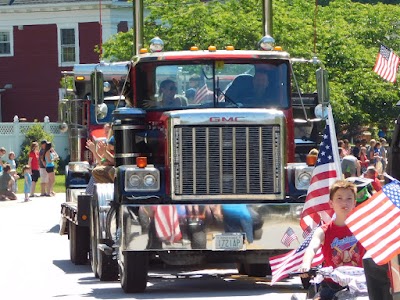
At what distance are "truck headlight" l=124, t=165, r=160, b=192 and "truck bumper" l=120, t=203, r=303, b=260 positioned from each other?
32 cm

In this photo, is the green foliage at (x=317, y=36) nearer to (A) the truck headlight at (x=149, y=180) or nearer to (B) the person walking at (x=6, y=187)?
(B) the person walking at (x=6, y=187)

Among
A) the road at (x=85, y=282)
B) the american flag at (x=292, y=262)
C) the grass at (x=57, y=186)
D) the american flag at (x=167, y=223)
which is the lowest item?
the grass at (x=57, y=186)

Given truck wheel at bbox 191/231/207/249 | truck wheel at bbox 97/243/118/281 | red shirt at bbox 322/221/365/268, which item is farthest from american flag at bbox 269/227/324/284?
truck wheel at bbox 97/243/118/281

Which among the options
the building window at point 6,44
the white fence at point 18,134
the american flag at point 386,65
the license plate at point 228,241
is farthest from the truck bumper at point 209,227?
the building window at point 6,44

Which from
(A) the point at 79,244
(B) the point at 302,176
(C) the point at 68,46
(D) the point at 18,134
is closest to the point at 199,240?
(B) the point at 302,176

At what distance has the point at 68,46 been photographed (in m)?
66.2

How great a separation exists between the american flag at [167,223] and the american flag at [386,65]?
13.0 m

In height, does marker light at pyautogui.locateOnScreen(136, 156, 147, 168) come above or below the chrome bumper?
above

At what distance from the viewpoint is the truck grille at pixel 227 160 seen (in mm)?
15234

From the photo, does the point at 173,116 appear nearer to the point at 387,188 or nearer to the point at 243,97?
the point at 243,97

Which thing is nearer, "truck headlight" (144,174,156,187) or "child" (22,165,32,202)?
"truck headlight" (144,174,156,187)

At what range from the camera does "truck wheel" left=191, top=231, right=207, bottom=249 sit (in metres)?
14.9

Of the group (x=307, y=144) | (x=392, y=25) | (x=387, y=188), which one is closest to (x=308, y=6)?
(x=392, y=25)

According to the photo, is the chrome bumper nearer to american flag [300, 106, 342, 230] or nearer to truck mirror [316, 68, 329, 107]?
truck mirror [316, 68, 329, 107]
